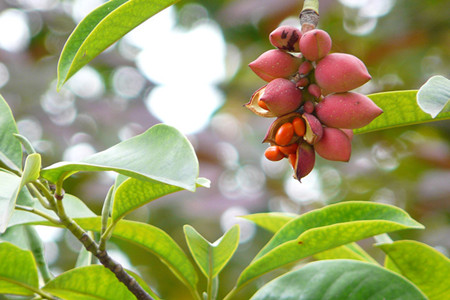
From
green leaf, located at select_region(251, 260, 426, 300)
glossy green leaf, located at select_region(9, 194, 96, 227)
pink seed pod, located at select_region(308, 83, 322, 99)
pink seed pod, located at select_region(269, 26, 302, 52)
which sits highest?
pink seed pod, located at select_region(269, 26, 302, 52)

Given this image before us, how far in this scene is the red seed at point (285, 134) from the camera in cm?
67

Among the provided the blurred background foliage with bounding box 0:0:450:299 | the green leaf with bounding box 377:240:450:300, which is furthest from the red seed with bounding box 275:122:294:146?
the blurred background foliage with bounding box 0:0:450:299

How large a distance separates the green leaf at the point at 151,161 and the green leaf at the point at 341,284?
0.74ft

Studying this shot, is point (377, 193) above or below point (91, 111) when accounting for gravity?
below

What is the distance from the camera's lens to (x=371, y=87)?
9.73 feet

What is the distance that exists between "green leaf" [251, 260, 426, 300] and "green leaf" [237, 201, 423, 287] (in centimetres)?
4

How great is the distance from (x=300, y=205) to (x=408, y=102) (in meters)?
2.26

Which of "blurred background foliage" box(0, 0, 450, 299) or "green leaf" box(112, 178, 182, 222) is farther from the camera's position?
"blurred background foliage" box(0, 0, 450, 299)

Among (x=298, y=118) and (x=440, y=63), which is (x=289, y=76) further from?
(x=440, y=63)

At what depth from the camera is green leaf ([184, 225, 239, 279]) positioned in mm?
797

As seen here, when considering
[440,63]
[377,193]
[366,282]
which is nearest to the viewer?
[366,282]

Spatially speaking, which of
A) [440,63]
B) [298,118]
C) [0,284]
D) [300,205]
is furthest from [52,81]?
[298,118]

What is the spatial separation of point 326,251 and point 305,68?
33 centimetres

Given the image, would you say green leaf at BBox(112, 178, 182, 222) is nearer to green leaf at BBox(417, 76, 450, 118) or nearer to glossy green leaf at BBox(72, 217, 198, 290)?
glossy green leaf at BBox(72, 217, 198, 290)
